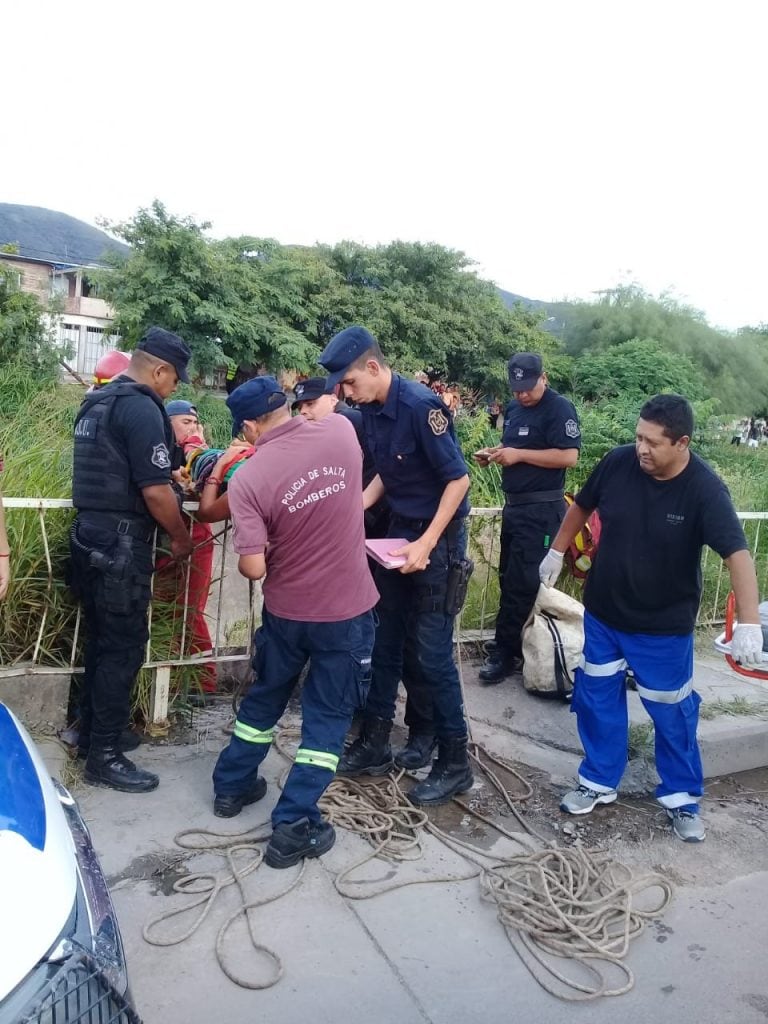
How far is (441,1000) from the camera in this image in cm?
233

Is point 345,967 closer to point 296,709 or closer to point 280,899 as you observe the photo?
point 280,899

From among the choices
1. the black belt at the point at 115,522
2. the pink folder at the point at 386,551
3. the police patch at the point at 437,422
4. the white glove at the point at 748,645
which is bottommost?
the white glove at the point at 748,645

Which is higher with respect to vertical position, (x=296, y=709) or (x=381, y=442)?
(x=381, y=442)

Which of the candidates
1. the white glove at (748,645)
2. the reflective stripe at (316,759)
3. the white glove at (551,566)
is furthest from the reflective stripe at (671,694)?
the reflective stripe at (316,759)

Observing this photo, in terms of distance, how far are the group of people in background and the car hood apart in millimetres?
1102

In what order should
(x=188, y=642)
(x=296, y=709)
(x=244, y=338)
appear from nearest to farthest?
1. (x=188, y=642)
2. (x=296, y=709)
3. (x=244, y=338)

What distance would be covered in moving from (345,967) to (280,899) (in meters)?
0.39

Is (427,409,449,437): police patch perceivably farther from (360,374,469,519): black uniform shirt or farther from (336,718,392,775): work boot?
(336,718,392,775): work boot

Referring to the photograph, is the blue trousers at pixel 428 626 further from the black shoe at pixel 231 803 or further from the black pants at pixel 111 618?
the black pants at pixel 111 618

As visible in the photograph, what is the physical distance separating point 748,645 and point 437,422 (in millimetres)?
1532

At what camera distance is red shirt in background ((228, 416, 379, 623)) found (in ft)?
9.44

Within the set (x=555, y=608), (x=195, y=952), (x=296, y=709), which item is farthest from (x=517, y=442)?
(x=195, y=952)

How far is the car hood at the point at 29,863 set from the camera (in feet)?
4.75

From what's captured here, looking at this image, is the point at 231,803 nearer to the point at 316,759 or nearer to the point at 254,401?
the point at 316,759
